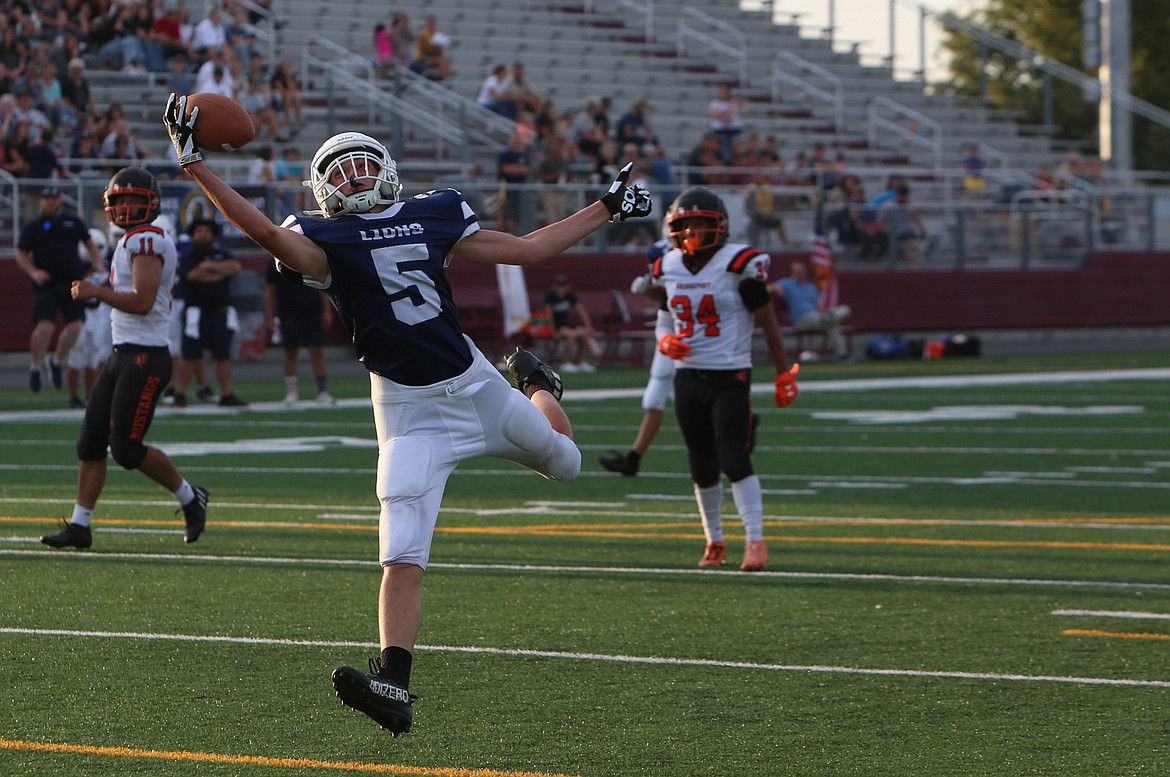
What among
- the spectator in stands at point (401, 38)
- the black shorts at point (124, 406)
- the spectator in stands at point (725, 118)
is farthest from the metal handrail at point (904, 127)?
the black shorts at point (124, 406)

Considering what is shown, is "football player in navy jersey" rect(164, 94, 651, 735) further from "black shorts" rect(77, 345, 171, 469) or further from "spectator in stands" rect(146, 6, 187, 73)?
"spectator in stands" rect(146, 6, 187, 73)

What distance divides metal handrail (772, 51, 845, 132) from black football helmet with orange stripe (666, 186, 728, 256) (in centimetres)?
2443

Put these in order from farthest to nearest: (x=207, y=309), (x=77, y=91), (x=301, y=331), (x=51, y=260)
Result: (x=77, y=91)
(x=51, y=260)
(x=301, y=331)
(x=207, y=309)

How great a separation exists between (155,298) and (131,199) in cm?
48

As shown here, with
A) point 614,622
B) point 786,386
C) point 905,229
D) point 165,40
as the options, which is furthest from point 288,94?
point 614,622

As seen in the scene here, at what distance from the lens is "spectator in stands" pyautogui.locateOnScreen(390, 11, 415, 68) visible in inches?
1096

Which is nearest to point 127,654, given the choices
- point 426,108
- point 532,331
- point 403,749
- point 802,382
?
point 403,749

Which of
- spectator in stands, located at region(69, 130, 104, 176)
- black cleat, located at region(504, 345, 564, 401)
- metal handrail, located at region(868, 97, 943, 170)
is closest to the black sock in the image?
black cleat, located at region(504, 345, 564, 401)

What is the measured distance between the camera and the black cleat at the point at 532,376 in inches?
248

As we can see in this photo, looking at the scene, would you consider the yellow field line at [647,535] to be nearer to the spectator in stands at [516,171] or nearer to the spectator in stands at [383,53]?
the spectator in stands at [516,171]

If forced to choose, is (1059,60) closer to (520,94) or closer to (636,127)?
(636,127)

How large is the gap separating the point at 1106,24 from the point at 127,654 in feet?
100

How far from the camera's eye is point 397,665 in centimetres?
500

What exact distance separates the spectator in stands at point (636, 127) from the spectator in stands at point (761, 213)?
7.34ft
